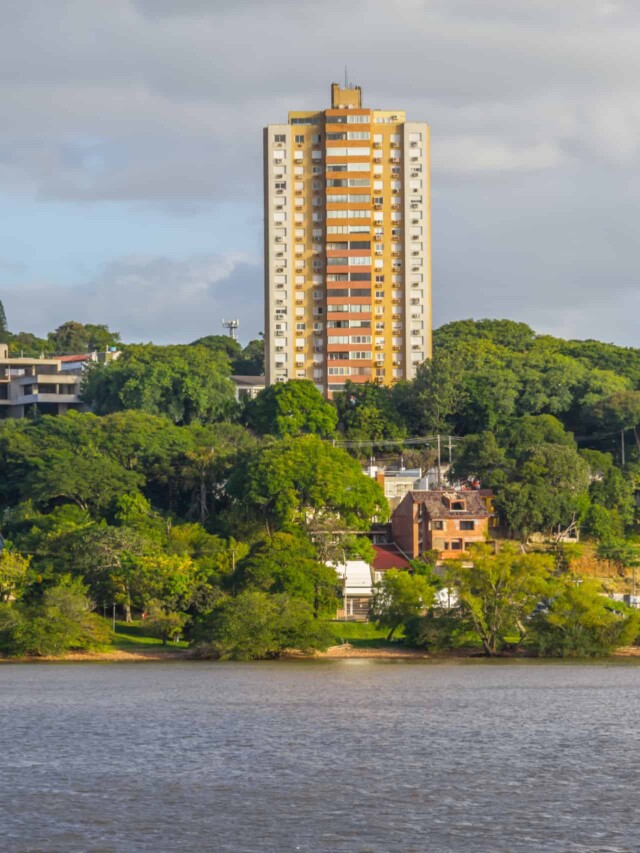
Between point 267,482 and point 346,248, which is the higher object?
point 346,248

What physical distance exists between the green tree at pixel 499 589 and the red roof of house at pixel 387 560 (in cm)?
2162

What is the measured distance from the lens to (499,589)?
88.4 meters

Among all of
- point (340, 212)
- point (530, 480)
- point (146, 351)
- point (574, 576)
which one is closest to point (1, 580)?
point (574, 576)

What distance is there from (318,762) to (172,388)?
100398 millimetres

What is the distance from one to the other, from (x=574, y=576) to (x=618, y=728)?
129ft

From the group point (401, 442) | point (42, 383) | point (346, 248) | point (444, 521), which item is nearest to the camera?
point (444, 521)

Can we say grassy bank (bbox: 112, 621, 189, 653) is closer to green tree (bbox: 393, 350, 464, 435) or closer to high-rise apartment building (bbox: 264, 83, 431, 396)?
green tree (bbox: 393, 350, 464, 435)

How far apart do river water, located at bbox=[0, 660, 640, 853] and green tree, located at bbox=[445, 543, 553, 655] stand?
1032 cm

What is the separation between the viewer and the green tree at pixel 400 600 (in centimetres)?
9044

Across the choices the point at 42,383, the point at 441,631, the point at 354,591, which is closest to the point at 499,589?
the point at 441,631

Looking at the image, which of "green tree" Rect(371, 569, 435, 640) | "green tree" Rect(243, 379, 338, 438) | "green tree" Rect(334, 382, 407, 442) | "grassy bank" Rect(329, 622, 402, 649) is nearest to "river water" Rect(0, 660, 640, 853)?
"green tree" Rect(371, 569, 435, 640)

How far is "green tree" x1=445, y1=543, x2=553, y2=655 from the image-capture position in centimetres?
8812

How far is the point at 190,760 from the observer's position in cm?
4819

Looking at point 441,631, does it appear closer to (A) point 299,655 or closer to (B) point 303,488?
(A) point 299,655
